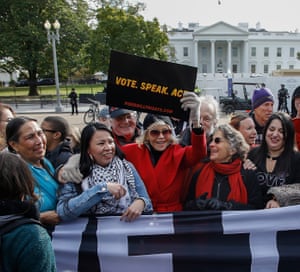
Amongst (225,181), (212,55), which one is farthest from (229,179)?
(212,55)

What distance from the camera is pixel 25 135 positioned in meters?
2.64

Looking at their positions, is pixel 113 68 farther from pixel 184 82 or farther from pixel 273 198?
pixel 273 198

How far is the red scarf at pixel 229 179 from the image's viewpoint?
2660 millimetres

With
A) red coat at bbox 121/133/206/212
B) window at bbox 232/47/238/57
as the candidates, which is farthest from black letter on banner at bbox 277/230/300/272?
window at bbox 232/47/238/57

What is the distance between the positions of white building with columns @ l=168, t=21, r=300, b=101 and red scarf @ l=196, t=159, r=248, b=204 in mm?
86263

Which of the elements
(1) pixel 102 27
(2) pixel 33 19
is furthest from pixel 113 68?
(1) pixel 102 27

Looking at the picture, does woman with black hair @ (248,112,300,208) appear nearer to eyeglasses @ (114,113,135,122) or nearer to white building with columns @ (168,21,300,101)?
eyeglasses @ (114,113,135,122)

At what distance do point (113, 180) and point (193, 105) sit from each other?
0.84 m

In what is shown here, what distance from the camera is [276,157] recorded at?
3023 mm

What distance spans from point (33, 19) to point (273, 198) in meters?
36.0

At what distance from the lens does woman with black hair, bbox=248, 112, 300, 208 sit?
2867mm

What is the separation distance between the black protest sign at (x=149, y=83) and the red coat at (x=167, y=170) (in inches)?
13.4

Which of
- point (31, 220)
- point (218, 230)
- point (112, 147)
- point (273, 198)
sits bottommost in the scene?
point (218, 230)

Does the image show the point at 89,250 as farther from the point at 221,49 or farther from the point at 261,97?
the point at 221,49
